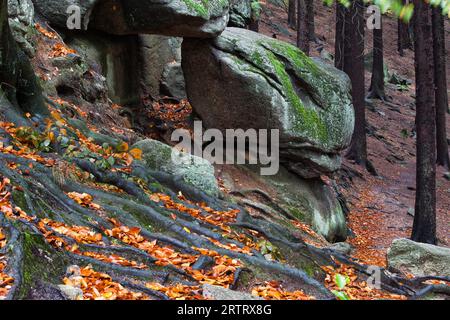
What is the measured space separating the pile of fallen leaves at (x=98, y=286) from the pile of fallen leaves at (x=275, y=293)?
1.35 meters

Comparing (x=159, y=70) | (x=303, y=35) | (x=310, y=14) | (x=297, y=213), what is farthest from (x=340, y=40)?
(x=297, y=213)

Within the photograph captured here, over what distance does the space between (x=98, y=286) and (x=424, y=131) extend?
9604mm

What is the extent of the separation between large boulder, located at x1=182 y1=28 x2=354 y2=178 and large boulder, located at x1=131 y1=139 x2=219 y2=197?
2420 mm

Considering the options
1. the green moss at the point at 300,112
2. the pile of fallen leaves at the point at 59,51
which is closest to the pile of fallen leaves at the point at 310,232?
the green moss at the point at 300,112

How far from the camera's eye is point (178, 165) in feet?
31.3

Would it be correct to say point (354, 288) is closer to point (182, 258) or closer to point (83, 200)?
point (182, 258)

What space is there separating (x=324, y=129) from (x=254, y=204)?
282 centimetres

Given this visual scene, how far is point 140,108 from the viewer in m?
13.8

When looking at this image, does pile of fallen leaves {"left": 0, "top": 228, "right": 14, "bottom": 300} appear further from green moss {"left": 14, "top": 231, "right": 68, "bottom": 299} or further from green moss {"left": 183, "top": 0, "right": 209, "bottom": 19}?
green moss {"left": 183, "top": 0, "right": 209, "bottom": 19}

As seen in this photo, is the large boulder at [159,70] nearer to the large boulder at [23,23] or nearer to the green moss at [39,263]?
the large boulder at [23,23]

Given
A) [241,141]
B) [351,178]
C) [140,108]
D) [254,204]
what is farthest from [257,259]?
[351,178]
